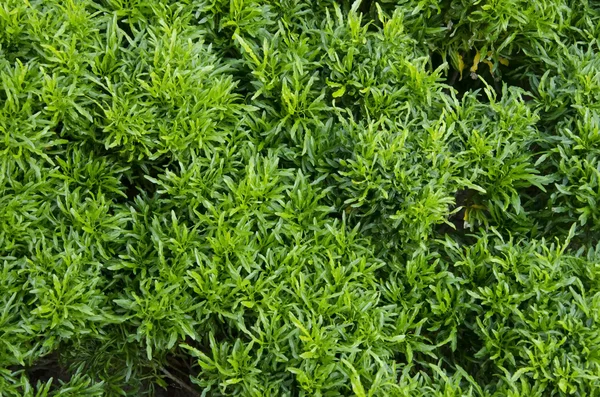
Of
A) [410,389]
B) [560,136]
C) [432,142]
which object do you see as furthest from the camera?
[560,136]

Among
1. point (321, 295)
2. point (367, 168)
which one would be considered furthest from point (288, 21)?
point (321, 295)

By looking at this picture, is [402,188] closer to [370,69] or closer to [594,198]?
[370,69]

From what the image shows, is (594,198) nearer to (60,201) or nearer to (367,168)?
(367,168)

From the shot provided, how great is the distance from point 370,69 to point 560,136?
85cm

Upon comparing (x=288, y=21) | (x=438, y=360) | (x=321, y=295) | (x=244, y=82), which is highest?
(x=288, y=21)

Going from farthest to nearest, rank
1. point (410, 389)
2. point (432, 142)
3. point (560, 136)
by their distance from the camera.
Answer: point (560, 136) → point (432, 142) → point (410, 389)

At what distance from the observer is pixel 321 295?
268 centimetres

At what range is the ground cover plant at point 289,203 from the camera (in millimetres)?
2619

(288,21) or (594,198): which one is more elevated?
(288,21)

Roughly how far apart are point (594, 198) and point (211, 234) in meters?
1.50

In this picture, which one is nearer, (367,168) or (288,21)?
(367,168)

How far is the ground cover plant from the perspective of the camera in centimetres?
262

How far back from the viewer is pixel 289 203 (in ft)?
9.18

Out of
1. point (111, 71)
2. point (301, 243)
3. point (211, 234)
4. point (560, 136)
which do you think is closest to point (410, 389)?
point (301, 243)
